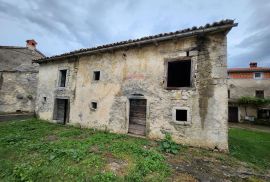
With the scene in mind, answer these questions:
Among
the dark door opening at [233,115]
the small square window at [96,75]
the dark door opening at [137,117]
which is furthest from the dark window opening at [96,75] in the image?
the dark door opening at [233,115]

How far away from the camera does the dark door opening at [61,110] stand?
36.2 feet

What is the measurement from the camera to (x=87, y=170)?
4.03m

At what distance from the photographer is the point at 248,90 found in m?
19.5

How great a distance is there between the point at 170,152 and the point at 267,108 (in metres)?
18.2

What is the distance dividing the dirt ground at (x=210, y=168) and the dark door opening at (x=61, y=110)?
333 inches

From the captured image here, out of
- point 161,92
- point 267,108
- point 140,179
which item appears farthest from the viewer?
point 267,108

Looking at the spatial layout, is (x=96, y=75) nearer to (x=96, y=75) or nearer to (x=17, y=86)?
(x=96, y=75)

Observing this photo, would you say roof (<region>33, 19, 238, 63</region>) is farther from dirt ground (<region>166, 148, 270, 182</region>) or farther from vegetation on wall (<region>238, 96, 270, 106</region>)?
vegetation on wall (<region>238, 96, 270, 106</region>)

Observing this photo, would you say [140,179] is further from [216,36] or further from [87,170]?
[216,36]

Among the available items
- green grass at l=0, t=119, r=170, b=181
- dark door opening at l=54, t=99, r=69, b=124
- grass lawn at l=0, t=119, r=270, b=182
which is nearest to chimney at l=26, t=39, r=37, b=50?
dark door opening at l=54, t=99, r=69, b=124

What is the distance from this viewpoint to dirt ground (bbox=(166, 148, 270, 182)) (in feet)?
13.1

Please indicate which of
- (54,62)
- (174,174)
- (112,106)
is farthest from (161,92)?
(54,62)

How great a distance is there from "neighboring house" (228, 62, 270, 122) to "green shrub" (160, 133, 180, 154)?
53.9ft

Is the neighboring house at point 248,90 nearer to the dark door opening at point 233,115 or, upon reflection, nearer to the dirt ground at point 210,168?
the dark door opening at point 233,115
